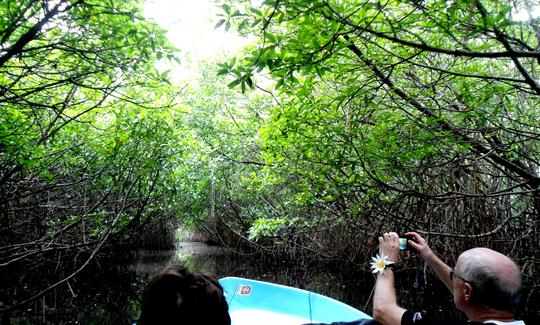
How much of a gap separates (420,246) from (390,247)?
0.32 meters

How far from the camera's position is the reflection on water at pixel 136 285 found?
4.50 meters

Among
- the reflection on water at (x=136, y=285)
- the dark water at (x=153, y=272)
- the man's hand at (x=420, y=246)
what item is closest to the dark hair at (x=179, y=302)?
the man's hand at (x=420, y=246)

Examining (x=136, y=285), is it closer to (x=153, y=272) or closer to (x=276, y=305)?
Answer: (x=153, y=272)

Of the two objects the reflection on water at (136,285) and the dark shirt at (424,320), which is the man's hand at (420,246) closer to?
the dark shirt at (424,320)

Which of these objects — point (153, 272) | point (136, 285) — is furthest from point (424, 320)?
point (153, 272)

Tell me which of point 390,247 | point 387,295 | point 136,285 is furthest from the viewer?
point 136,285

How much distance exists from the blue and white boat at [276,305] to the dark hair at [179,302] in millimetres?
2434

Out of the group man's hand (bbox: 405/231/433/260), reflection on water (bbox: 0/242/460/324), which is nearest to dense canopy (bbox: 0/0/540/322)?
reflection on water (bbox: 0/242/460/324)

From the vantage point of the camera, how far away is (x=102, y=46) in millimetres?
2719

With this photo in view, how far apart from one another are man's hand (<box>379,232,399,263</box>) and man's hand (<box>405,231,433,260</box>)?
0.27 meters

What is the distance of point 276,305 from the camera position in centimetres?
375

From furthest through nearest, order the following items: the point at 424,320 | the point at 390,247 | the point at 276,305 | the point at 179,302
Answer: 1. the point at 276,305
2. the point at 390,247
3. the point at 424,320
4. the point at 179,302

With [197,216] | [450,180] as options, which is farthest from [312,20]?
[197,216]

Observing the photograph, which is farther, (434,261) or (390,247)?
(434,261)
